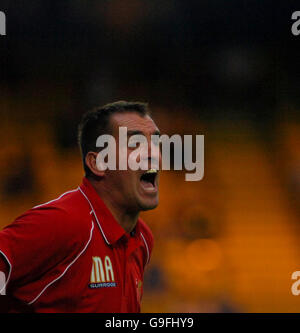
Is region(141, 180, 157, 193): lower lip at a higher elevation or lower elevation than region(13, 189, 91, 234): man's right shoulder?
higher

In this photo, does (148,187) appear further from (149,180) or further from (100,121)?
(100,121)

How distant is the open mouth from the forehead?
198 millimetres

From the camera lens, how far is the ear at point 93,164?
2367 mm

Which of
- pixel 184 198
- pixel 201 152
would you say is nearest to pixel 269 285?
pixel 184 198

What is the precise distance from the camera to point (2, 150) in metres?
5.29

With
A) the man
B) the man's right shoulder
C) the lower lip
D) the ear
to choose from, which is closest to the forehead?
the man

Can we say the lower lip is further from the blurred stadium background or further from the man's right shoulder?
the blurred stadium background

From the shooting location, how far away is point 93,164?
238 cm

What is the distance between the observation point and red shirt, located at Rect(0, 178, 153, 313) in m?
1.88

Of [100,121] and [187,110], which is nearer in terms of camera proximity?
[100,121]

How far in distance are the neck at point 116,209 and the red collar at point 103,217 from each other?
3cm

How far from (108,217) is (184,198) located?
3.09 m

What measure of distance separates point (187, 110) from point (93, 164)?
3.37 meters

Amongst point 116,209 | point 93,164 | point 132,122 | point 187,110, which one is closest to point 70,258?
point 116,209
